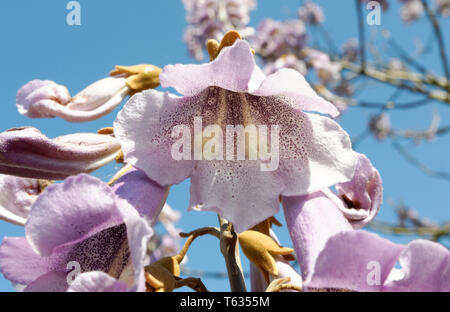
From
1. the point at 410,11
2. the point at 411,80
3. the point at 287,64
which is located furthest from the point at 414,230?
the point at 410,11

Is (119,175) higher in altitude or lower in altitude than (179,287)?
higher

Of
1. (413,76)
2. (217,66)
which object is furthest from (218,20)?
(217,66)

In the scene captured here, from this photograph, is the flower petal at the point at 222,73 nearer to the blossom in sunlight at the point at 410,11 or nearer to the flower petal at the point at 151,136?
the flower petal at the point at 151,136

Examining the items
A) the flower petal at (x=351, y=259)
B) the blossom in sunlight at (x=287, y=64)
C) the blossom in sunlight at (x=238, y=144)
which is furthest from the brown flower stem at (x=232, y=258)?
the blossom in sunlight at (x=287, y=64)

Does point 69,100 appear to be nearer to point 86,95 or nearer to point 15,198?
point 86,95
